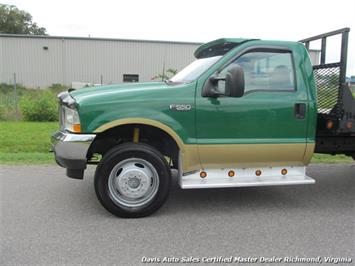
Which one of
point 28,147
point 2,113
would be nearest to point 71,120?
point 28,147

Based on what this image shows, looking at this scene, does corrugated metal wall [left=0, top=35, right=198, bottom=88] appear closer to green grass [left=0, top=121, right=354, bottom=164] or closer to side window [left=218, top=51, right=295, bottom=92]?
green grass [left=0, top=121, right=354, bottom=164]

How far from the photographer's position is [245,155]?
471cm

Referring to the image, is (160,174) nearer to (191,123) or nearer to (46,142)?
(191,123)

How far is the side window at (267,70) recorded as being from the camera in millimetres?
4691

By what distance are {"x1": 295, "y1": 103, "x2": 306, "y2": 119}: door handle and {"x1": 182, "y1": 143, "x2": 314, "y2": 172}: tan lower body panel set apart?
352 millimetres

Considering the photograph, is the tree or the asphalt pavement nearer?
the asphalt pavement

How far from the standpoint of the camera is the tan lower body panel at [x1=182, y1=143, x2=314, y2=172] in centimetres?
461

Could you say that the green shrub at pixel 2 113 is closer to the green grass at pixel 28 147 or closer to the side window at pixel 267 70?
the green grass at pixel 28 147

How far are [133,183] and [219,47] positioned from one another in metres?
2.11

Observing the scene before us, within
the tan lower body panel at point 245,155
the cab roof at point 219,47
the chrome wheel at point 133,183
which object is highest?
the cab roof at point 219,47

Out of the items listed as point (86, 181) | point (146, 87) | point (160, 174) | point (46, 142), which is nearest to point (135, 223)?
point (160, 174)

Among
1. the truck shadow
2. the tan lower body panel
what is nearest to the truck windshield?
the tan lower body panel

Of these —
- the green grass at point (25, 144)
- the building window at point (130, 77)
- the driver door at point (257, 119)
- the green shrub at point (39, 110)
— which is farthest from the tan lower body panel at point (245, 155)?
the building window at point (130, 77)

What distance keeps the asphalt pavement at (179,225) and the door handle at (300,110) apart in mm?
1193
